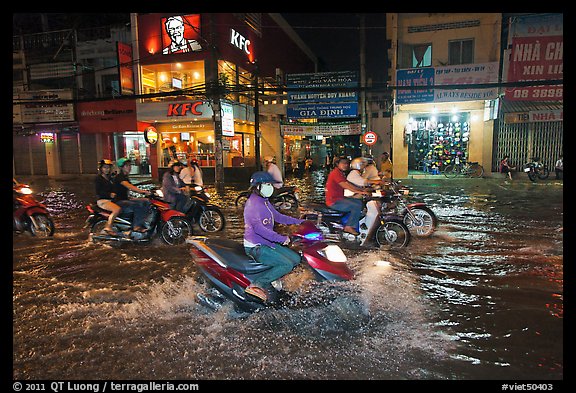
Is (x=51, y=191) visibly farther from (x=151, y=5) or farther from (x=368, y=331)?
(x=368, y=331)

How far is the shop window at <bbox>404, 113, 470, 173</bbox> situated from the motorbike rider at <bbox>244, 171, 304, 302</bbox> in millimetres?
20580

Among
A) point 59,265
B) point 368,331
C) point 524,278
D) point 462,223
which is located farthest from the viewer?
point 462,223

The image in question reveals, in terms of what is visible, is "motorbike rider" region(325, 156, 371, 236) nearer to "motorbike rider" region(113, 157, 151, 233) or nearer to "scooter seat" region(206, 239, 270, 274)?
"scooter seat" region(206, 239, 270, 274)

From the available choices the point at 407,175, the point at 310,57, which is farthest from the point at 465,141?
the point at 310,57

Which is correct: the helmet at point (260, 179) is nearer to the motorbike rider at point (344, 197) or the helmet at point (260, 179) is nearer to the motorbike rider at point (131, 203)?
the motorbike rider at point (344, 197)

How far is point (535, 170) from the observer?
19672mm

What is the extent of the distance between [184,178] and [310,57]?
140ft

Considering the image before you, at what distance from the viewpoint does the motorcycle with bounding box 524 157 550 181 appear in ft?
64.5

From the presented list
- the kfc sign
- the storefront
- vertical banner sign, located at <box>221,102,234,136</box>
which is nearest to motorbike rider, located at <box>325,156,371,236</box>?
vertical banner sign, located at <box>221,102,234,136</box>

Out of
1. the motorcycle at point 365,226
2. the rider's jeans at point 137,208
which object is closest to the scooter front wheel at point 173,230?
the rider's jeans at point 137,208

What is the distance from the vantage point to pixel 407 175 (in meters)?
23.8

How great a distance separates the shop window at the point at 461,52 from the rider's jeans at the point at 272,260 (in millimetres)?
21129

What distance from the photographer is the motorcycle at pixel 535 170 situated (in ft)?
64.5

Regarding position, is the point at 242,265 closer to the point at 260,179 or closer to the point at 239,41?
the point at 260,179
